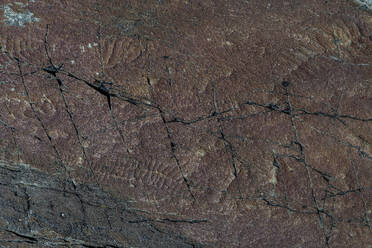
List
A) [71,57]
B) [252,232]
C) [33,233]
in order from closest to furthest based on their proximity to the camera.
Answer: [71,57], [252,232], [33,233]

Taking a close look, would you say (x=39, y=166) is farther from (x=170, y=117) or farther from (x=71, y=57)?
(x=170, y=117)

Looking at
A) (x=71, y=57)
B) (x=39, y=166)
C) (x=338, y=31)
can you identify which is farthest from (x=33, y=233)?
(x=338, y=31)

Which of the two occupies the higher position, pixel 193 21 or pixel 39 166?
pixel 193 21

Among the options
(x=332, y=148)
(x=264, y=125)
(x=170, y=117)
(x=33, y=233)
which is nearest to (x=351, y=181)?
(x=332, y=148)

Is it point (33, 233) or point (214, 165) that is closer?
point (214, 165)

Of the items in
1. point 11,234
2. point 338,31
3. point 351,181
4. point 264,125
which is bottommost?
point 11,234

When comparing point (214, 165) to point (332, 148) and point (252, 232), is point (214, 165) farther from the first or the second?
point (332, 148)

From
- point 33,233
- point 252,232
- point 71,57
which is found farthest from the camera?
point 33,233
